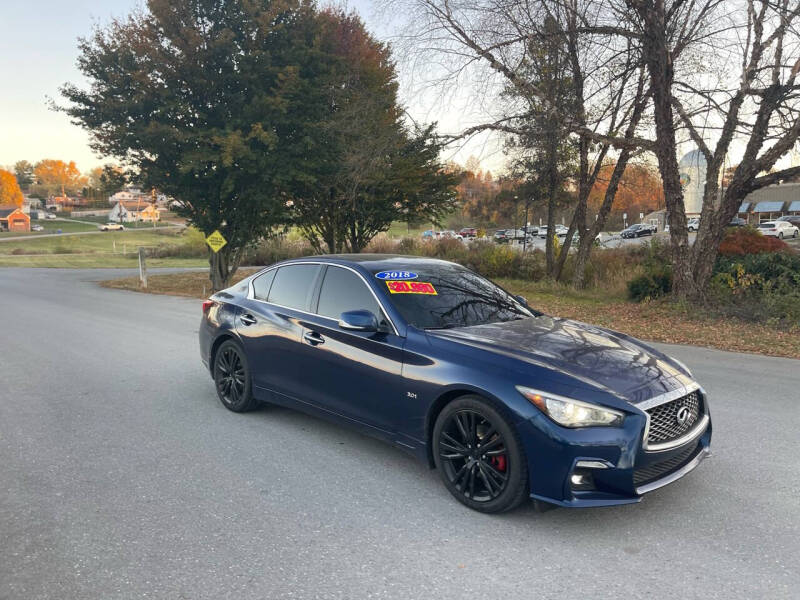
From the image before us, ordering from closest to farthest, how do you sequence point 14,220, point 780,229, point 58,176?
point 780,229
point 14,220
point 58,176

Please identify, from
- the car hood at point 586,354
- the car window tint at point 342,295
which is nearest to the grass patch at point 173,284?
the car window tint at point 342,295

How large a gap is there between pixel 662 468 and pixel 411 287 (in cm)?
219

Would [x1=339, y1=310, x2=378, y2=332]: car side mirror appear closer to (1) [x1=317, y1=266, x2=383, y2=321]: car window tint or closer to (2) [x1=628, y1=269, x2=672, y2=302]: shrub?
(1) [x1=317, y1=266, x2=383, y2=321]: car window tint

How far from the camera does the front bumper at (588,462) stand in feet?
11.0

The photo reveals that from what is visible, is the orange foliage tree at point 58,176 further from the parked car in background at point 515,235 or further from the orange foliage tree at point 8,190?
the parked car in background at point 515,235

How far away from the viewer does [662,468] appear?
3.57 metres

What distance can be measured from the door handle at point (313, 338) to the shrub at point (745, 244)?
13.4 meters

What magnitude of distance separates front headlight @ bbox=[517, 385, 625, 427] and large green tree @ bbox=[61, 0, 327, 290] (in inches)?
575

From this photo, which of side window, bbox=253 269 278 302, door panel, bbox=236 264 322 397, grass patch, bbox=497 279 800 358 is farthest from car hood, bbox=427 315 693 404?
grass patch, bbox=497 279 800 358

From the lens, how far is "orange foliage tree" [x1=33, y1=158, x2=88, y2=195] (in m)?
Answer: 172

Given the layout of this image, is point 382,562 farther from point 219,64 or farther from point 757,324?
point 219,64

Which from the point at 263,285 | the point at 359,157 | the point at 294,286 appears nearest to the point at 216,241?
the point at 359,157

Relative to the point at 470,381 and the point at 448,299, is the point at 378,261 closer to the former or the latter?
the point at 448,299

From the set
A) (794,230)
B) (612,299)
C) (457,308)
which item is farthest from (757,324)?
(794,230)
